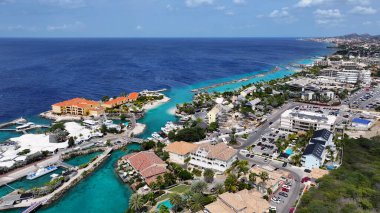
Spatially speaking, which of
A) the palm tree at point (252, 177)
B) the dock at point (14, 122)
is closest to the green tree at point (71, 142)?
the dock at point (14, 122)

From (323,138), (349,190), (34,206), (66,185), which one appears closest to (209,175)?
(349,190)

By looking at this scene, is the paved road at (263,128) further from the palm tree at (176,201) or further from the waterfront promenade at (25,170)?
the waterfront promenade at (25,170)

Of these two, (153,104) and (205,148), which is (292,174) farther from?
(153,104)

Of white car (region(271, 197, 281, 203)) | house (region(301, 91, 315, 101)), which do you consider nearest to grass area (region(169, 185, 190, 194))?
white car (region(271, 197, 281, 203))

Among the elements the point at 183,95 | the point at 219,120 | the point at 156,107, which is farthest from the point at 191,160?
the point at 183,95

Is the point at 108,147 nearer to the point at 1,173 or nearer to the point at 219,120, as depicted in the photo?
the point at 1,173

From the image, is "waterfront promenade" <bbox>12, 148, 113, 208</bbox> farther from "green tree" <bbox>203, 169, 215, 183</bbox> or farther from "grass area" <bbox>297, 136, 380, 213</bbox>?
"grass area" <bbox>297, 136, 380, 213</bbox>
